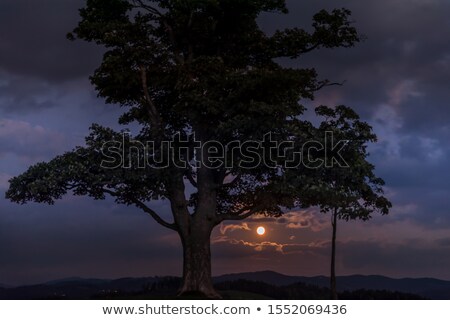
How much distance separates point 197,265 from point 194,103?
32.1 feet

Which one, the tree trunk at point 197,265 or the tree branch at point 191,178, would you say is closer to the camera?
the tree trunk at point 197,265

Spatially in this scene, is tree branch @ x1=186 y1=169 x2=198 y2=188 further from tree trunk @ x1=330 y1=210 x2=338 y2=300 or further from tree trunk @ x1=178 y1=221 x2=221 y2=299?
tree trunk @ x1=330 y1=210 x2=338 y2=300

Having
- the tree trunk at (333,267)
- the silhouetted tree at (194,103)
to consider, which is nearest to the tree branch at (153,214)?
the silhouetted tree at (194,103)

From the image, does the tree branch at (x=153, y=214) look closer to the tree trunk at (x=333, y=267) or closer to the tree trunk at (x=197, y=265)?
the tree trunk at (x=197, y=265)

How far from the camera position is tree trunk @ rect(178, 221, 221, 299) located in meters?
40.6

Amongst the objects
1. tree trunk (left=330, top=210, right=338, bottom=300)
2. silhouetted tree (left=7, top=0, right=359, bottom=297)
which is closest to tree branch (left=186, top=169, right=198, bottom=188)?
silhouetted tree (left=7, top=0, right=359, bottom=297)

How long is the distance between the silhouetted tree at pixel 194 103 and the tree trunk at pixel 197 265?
0.21 feet

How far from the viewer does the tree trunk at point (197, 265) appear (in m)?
40.6

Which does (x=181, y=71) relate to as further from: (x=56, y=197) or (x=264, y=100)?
(x=56, y=197)

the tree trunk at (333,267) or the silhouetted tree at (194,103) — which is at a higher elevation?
the silhouetted tree at (194,103)

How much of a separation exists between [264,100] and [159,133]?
22.5ft

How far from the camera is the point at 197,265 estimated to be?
40.7 m

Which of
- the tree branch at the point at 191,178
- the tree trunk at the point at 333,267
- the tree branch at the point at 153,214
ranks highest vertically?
the tree branch at the point at 191,178

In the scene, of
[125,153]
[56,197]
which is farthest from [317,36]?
[56,197]
